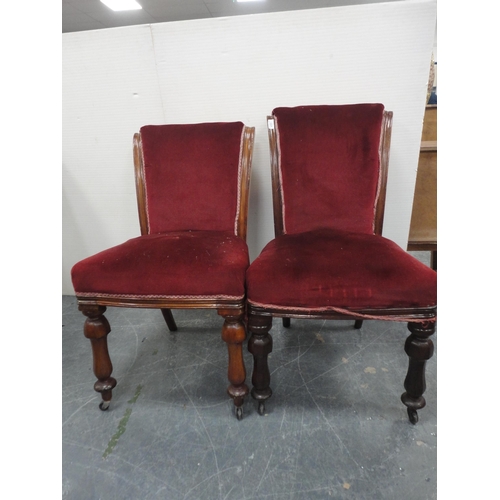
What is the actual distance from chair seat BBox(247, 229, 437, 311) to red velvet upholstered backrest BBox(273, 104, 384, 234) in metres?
0.27

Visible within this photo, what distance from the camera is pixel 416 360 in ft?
2.78

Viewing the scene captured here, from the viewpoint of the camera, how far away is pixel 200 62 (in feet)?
4.09

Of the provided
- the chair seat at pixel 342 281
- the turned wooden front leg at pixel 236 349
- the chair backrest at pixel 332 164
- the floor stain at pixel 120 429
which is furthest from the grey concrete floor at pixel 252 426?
the chair backrest at pixel 332 164

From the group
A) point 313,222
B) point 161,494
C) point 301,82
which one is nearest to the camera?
point 161,494

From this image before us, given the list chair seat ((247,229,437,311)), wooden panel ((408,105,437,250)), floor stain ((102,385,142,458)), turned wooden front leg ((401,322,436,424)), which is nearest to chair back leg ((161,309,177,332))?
floor stain ((102,385,142,458))

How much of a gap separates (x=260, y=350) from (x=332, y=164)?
672mm

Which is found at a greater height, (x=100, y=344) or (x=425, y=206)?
(x=425, y=206)

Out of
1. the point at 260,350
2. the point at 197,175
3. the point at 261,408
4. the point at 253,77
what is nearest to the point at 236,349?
the point at 260,350

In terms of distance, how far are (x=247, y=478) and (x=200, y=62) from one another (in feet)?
4.76

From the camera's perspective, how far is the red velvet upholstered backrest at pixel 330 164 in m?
1.04

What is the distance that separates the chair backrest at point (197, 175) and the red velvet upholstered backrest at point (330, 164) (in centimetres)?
15

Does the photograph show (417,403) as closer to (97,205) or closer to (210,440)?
(210,440)

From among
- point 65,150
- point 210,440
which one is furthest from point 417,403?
point 65,150

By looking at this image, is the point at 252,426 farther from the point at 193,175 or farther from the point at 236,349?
the point at 193,175
